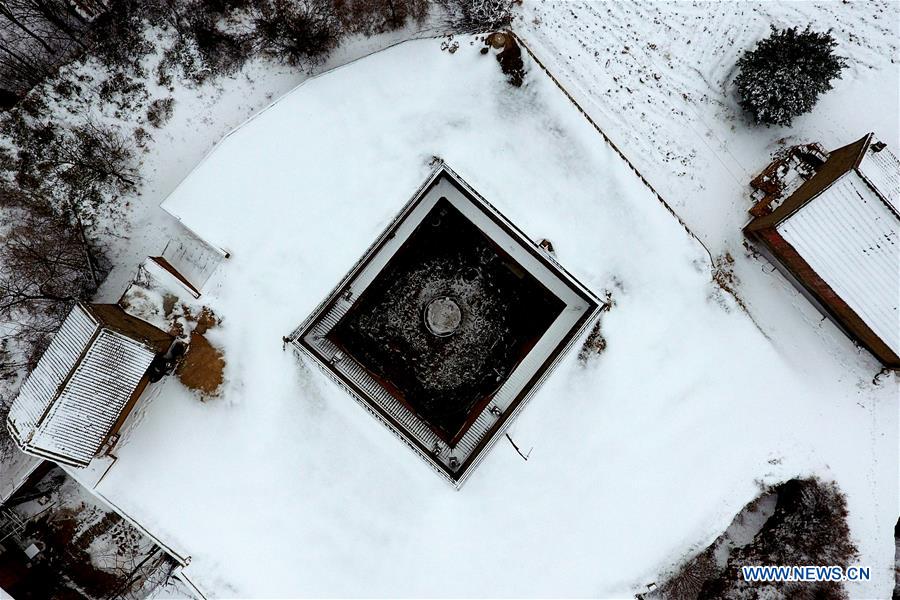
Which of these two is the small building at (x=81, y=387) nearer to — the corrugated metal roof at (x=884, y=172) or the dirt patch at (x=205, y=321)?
the dirt patch at (x=205, y=321)

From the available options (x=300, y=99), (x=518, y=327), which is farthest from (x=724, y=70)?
(x=300, y=99)

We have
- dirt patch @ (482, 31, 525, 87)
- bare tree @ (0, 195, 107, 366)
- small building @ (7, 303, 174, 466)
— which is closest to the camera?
small building @ (7, 303, 174, 466)

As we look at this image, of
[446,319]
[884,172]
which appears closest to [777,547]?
[884,172]

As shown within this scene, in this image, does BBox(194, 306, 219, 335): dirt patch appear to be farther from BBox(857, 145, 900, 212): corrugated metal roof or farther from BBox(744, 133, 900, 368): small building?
BBox(857, 145, 900, 212): corrugated metal roof

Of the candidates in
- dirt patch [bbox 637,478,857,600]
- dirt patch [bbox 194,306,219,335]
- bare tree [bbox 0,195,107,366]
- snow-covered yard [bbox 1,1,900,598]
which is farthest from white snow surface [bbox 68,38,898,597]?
bare tree [bbox 0,195,107,366]

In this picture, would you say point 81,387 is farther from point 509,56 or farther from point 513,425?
point 509,56

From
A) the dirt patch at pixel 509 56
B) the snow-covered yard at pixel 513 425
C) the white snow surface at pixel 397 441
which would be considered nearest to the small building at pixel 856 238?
the snow-covered yard at pixel 513 425
